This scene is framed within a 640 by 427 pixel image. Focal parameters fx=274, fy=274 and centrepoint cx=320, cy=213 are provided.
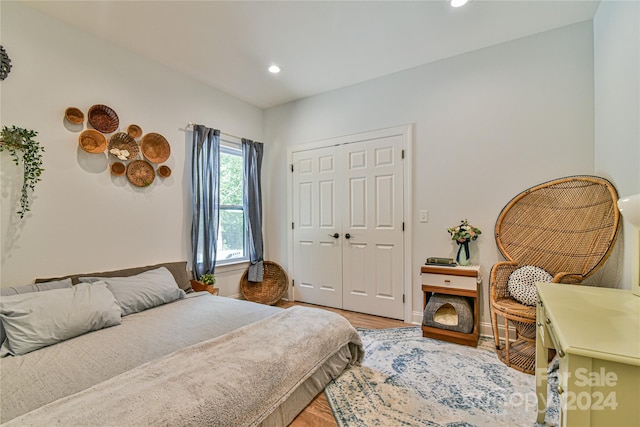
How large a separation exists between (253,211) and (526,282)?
3.04 metres

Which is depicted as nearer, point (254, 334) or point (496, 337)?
point (254, 334)

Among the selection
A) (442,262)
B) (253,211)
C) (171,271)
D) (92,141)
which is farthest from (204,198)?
(442,262)

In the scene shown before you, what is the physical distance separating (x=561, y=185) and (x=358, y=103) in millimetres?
2143

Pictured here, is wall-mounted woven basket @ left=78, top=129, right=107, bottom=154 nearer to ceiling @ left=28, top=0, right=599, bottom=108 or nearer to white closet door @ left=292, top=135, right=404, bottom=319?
ceiling @ left=28, top=0, right=599, bottom=108

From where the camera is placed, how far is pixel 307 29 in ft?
7.59

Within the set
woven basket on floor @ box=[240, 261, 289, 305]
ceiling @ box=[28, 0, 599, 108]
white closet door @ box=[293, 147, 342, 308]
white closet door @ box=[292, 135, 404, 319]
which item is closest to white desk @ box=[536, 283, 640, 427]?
white closet door @ box=[292, 135, 404, 319]

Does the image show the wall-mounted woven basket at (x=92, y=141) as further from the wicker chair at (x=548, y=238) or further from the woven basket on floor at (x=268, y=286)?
the wicker chair at (x=548, y=238)

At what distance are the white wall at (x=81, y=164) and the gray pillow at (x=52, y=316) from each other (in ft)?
1.71

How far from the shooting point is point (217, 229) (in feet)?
10.8

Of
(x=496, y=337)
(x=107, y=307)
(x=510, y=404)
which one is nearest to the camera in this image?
(x=510, y=404)

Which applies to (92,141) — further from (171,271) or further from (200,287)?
(200,287)

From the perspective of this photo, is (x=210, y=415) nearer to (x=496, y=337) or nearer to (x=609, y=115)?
(x=496, y=337)

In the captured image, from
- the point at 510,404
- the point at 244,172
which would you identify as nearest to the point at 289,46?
the point at 244,172

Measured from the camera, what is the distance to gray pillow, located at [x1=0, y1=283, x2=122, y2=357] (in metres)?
→ 1.53
